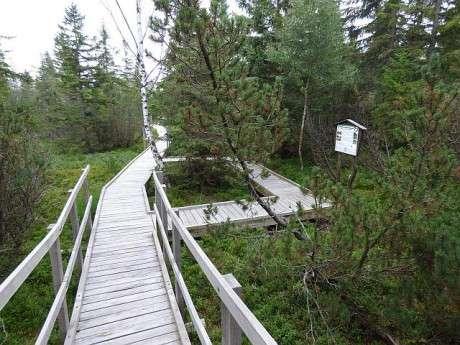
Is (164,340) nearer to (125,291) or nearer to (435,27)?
(125,291)

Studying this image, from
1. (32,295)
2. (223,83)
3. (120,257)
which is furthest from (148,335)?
(223,83)

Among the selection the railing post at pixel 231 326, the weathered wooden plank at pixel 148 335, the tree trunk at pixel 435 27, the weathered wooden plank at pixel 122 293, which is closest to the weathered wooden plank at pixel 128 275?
the weathered wooden plank at pixel 122 293

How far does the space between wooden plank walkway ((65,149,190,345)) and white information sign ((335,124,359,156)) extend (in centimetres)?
407

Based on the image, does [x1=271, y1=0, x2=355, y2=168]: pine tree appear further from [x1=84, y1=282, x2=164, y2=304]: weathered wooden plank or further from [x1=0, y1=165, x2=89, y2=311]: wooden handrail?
[x1=0, y1=165, x2=89, y2=311]: wooden handrail

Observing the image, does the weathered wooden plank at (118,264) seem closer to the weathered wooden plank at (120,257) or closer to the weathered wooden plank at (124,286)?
the weathered wooden plank at (120,257)

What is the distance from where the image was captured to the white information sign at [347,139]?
19.3ft

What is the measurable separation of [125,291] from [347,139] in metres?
4.84

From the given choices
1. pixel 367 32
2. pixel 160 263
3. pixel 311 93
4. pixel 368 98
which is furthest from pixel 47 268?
pixel 367 32

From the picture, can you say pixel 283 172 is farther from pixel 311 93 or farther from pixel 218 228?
pixel 218 228

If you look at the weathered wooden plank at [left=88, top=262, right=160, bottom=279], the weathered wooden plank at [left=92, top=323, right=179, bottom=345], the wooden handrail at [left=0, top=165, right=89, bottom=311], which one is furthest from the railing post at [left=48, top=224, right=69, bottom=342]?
the weathered wooden plank at [left=88, top=262, right=160, bottom=279]

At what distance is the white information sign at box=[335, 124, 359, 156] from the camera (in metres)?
5.88

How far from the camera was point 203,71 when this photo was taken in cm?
439

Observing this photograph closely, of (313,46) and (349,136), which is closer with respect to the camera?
(349,136)

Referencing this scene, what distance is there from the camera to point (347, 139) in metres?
6.11
